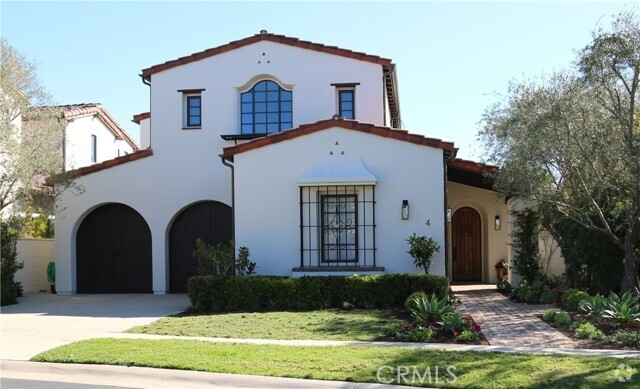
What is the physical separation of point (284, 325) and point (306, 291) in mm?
2352

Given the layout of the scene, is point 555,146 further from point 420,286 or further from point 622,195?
point 420,286

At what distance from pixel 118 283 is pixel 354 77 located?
361 inches

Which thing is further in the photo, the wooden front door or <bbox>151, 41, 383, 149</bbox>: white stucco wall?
the wooden front door

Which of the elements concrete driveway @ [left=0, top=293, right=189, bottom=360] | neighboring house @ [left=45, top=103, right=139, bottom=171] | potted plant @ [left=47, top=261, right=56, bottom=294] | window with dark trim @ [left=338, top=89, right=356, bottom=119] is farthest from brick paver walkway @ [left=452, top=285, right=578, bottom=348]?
neighboring house @ [left=45, top=103, right=139, bottom=171]

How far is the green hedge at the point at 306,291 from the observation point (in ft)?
44.6

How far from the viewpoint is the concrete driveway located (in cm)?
1051

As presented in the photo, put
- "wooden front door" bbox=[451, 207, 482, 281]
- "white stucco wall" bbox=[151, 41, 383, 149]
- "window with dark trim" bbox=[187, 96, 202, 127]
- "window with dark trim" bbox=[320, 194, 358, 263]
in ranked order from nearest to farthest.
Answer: "window with dark trim" bbox=[320, 194, 358, 263] → "white stucco wall" bbox=[151, 41, 383, 149] → "window with dark trim" bbox=[187, 96, 202, 127] → "wooden front door" bbox=[451, 207, 482, 281]

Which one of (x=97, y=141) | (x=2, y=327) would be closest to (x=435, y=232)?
(x=2, y=327)

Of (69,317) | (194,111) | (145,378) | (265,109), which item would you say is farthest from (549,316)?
(194,111)

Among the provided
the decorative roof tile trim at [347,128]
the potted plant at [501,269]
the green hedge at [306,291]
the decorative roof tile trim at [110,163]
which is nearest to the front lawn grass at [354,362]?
the green hedge at [306,291]

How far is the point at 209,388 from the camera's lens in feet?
25.2

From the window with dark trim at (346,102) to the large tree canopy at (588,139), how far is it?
218 inches

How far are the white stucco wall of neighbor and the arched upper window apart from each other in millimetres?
3269

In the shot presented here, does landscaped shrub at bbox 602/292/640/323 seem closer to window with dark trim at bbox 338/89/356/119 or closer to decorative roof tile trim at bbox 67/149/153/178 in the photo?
window with dark trim at bbox 338/89/356/119
